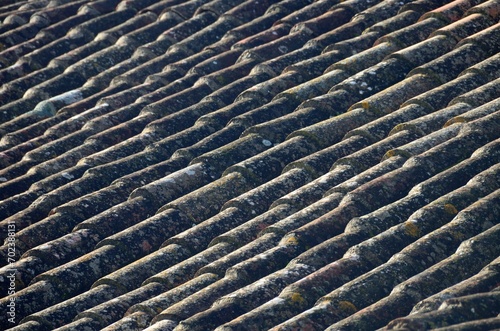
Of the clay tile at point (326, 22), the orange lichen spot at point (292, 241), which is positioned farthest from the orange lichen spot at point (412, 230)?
the clay tile at point (326, 22)

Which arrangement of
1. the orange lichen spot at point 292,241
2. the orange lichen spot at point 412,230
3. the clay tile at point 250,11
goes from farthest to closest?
the clay tile at point 250,11 < the orange lichen spot at point 292,241 < the orange lichen spot at point 412,230

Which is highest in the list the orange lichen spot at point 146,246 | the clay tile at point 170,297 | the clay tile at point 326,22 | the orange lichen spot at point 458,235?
the clay tile at point 326,22

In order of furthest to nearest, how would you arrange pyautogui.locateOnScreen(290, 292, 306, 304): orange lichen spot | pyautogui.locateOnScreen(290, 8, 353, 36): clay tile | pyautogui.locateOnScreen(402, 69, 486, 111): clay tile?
pyautogui.locateOnScreen(290, 8, 353, 36): clay tile, pyautogui.locateOnScreen(402, 69, 486, 111): clay tile, pyautogui.locateOnScreen(290, 292, 306, 304): orange lichen spot

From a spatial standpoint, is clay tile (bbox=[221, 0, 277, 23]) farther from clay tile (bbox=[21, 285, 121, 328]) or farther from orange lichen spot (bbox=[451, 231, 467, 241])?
orange lichen spot (bbox=[451, 231, 467, 241])

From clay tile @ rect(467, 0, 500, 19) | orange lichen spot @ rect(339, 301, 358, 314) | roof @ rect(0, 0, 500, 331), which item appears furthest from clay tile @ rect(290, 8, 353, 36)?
orange lichen spot @ rect(339, 301, 358, 314)

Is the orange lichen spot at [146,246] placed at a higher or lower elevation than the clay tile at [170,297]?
higher

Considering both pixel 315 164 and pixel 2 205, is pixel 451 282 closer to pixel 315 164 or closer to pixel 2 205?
pixel 315 164

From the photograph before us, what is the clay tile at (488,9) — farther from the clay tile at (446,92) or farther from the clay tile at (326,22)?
the clay tile at (326,22)
